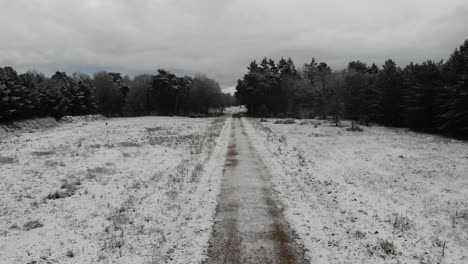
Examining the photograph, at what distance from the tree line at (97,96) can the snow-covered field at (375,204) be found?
46.1m

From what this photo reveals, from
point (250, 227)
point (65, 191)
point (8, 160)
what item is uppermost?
point (8, 160)

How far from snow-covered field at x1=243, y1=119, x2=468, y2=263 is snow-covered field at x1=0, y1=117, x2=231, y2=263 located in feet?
12.3

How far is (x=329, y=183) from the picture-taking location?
58.9 ft

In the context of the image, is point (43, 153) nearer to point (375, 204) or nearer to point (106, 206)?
point (106, 206)

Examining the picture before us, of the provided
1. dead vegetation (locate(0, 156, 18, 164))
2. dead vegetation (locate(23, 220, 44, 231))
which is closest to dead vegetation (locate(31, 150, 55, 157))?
dead vegetation (locate(0, 156, 18, 164))

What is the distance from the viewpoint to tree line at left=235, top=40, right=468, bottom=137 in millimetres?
44000

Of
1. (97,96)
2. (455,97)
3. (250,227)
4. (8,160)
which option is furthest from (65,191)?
(97,96)

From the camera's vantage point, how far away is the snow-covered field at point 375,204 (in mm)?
10414

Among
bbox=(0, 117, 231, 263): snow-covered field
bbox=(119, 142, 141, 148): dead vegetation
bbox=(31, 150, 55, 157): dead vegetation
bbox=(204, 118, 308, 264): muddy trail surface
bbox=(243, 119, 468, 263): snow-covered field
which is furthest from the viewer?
bbox=(119, 142, 141, 148): dead vegetation

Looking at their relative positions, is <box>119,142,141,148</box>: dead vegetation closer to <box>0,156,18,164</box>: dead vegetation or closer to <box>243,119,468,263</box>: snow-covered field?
<box>0,156,18,164</box>: dead vegetation

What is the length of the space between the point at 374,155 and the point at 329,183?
39.3 feet

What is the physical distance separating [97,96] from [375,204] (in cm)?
9507

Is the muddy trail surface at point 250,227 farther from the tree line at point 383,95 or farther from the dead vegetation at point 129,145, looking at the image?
the tree line at point 383,95

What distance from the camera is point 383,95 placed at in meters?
61.0
